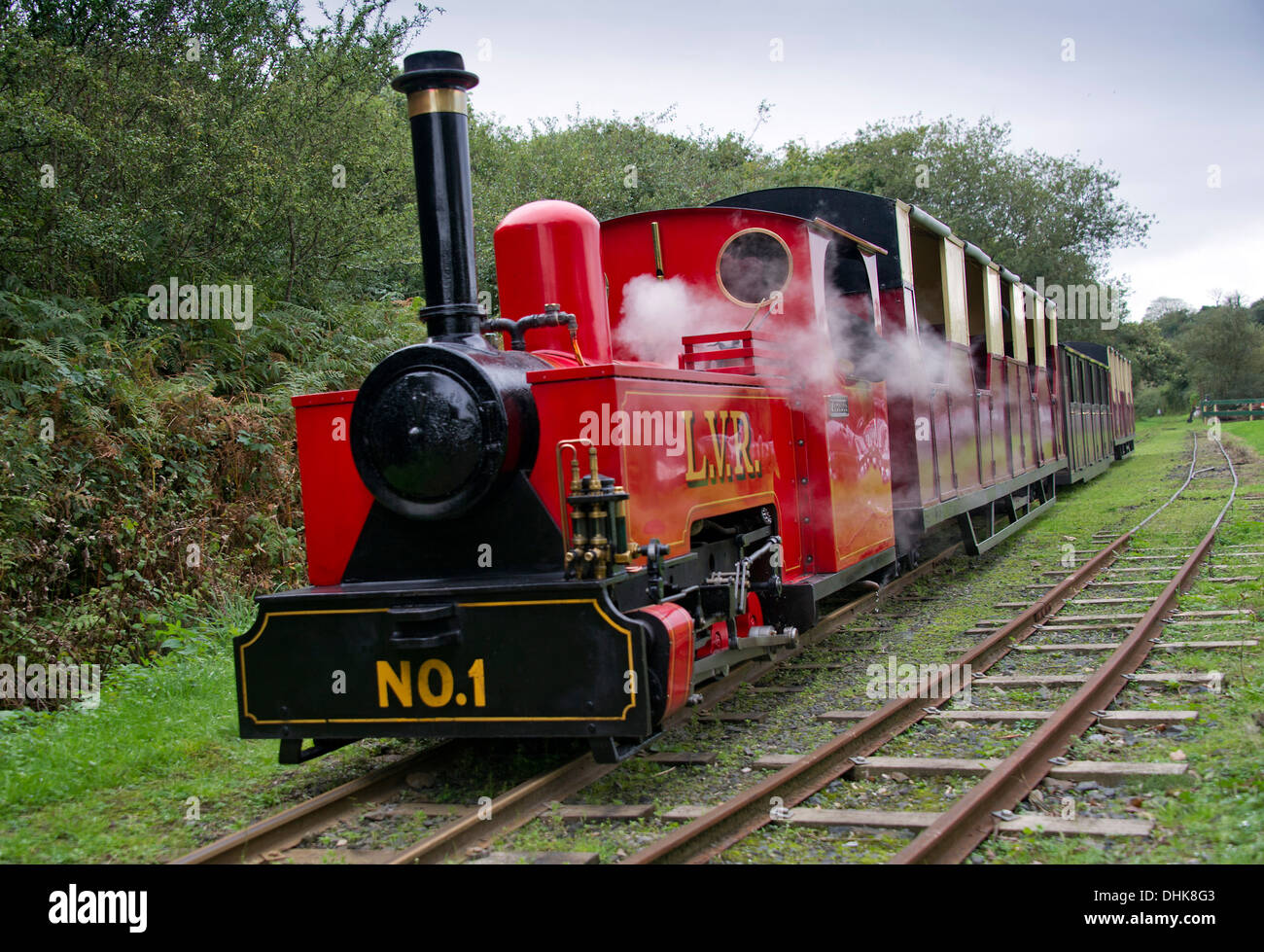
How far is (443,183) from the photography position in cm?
A: 436

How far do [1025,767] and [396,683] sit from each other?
2.58m

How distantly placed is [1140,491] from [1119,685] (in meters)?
12.5

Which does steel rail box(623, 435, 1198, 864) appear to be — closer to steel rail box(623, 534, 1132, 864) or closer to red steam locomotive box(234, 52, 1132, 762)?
steel rail box(623, 534, 1132, 864)

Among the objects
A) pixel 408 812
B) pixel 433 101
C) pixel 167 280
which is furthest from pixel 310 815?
pixel 167 280

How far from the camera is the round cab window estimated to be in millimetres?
5918

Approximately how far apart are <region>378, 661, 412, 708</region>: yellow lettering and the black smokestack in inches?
55.6

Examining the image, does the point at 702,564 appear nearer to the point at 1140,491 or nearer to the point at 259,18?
the point at 259,18

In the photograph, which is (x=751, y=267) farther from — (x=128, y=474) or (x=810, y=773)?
(x=128, y=474)

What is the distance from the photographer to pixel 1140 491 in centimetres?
1645

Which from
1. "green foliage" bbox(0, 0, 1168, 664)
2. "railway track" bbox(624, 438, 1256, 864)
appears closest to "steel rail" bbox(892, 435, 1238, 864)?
"railway track" bbox(624, 438, 1256, 864)

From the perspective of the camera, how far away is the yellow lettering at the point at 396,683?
13.5ft

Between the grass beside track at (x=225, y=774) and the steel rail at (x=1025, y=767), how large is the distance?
0.43 feet

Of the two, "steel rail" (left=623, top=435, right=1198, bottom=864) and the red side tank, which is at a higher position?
the red side tank
